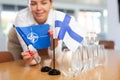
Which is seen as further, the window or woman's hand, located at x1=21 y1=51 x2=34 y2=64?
the window

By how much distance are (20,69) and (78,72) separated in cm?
43

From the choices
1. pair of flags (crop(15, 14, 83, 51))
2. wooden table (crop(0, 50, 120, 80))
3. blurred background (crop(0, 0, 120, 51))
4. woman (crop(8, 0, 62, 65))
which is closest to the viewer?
wooden table (crop(0, 50, 120, 80))

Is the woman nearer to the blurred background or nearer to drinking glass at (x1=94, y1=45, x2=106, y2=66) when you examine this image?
drinking glass at (x1=94, y1=45, x2=106, y2=66)

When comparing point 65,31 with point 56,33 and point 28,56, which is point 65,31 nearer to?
point 56,33

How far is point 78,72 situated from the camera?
4.69 ft

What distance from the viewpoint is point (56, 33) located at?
1.64 meters

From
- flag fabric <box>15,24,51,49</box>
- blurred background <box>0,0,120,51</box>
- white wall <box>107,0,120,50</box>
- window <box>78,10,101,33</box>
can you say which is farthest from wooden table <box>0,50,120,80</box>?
window <box>78,10,101,33</box>

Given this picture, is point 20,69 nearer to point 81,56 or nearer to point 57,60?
point 57,60

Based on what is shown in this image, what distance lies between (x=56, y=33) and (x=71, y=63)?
248 millimetres

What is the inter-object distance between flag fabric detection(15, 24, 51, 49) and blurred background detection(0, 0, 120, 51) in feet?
6.85

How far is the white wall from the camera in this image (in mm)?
4723

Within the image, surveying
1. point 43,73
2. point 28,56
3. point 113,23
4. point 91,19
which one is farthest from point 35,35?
point 91,19

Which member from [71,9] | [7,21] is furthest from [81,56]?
[71,9]

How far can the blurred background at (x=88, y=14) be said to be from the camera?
153 inches
